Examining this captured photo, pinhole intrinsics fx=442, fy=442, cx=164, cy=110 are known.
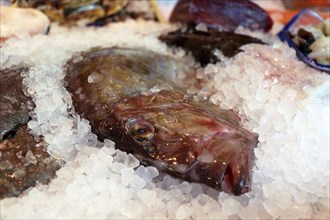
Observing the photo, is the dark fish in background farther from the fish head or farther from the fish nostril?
the fish nostril

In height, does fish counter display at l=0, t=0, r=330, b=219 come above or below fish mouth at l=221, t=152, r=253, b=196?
below

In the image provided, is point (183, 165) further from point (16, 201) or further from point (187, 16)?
point (187, 16)

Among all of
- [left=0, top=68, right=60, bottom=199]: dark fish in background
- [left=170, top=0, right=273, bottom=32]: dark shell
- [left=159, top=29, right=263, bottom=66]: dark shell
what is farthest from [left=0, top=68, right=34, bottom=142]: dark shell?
[left=170, top=0, right=273, bottom=32]: dark shell

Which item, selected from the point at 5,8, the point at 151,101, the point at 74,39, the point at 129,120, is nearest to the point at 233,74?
the point at 151,101

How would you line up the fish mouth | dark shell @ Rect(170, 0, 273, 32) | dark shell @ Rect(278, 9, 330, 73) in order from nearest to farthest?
the fish mouth
dark shell @ Rect(278, 9, 330, 73)
dark shell @ Rect(170, 0, 273, 32)

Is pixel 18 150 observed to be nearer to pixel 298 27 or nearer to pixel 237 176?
pixel 237 176

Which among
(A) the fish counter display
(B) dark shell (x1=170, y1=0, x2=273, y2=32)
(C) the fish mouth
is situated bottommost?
(B) dark shell (x1=170, y1=0, x2=273, y2=32)
